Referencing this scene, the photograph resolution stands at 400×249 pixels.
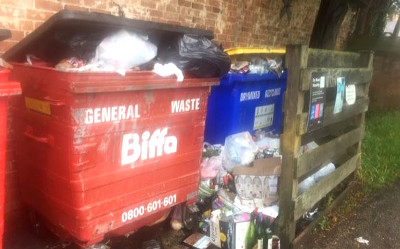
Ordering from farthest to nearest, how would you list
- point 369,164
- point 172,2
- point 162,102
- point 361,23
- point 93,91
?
point 361,23 → point 369,164 → point 172,2 → point 162,102 → point 93,91

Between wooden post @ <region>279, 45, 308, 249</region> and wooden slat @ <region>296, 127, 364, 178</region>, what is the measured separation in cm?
9

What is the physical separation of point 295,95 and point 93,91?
149 cm

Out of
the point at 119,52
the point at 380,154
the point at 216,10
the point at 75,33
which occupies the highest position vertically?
the point at 216,10

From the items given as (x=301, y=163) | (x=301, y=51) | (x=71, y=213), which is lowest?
(x=71, y=213)

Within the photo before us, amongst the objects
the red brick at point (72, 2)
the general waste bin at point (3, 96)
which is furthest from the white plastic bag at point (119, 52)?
the red brick at point (72, 2)

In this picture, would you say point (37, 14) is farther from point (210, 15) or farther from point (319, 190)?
point (319, 190)

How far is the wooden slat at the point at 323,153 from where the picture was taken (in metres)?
2.99

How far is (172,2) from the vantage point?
418 cm

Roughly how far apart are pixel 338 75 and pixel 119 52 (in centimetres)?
199

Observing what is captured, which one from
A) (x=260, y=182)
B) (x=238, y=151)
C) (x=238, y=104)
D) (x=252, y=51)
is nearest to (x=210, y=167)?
(x=238, y=151)

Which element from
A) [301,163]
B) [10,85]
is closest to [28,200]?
[10,85]

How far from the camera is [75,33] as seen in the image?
2.42m

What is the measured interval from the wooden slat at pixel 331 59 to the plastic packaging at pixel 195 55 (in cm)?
69

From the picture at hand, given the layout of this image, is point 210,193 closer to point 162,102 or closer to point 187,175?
point 187,175
